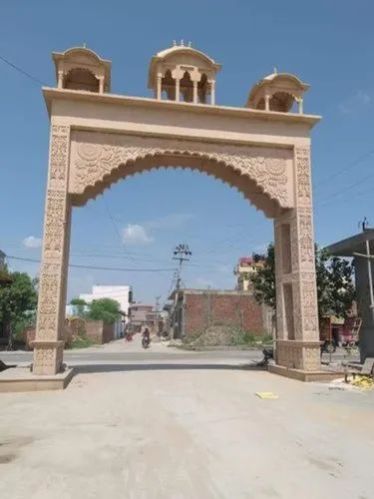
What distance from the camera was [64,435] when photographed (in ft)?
18.1

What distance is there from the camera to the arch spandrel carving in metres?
11.5

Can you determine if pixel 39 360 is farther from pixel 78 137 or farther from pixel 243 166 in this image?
pixel 243 166

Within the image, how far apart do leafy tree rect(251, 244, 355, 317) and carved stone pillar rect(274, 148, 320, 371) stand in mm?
2018

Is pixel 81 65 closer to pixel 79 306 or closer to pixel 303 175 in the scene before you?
pixel 303 175

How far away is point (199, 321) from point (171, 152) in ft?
95.3

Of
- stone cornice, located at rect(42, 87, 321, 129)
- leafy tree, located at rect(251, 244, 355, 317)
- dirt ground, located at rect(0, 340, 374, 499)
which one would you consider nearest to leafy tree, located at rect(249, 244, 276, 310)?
leafy tree, located at rect(251, 244, 355, 317)

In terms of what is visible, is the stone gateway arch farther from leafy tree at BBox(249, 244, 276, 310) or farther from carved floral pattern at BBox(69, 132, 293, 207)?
leafy tree at BBox(249, 244, 276, 310)

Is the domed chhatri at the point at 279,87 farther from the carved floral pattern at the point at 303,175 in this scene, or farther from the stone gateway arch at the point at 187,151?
the carved floral pattern at the point at 303,175

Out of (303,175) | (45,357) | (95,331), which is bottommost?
(45,357)

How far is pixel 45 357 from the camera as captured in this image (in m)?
10.3

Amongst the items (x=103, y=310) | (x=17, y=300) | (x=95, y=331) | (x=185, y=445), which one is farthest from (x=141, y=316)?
(x=185, y=445)

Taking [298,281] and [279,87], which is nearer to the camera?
[298,281]

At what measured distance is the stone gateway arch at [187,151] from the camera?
37.0 feet

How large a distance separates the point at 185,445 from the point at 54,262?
22.0ft
